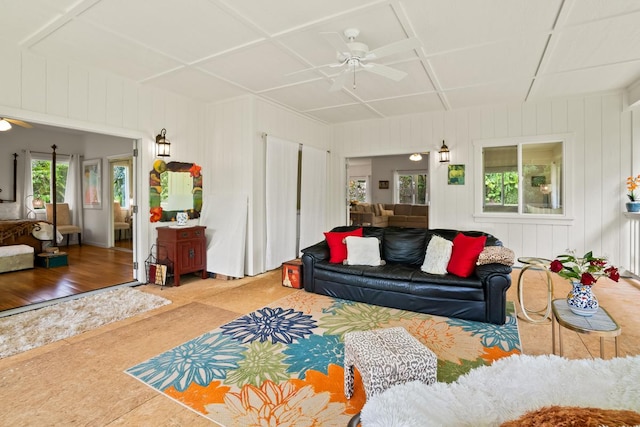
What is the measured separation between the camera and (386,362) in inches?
71.6

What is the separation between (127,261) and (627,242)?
27.7 feet

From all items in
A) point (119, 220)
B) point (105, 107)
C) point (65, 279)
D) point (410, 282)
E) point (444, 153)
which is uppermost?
point (105, 107)

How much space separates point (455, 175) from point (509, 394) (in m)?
5.31

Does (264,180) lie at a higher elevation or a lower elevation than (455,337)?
higher

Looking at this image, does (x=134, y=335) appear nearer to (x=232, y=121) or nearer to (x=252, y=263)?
(x=252, y=263)

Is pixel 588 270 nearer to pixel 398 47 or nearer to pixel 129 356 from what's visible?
pixel 398 47

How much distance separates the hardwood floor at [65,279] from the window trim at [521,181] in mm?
5942

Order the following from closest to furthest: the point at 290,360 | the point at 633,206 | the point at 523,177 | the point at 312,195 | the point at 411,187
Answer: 1. the point at 290,360
2. the point at 633,206
3. the point at 523,177
4. the point at 312,195
5. the point at 411,187

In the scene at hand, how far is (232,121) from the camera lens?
5.30 meters

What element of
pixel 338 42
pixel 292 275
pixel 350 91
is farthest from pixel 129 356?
pixel 350 91

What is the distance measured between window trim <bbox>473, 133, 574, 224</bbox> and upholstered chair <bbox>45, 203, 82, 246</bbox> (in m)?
8.78

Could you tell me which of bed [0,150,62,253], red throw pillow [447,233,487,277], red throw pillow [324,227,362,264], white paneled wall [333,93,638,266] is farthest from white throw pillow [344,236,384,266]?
bed [0,150,62,253]

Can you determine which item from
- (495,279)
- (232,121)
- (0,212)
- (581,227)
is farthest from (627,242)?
(0,212)

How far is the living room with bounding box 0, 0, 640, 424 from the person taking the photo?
292 centimetres
